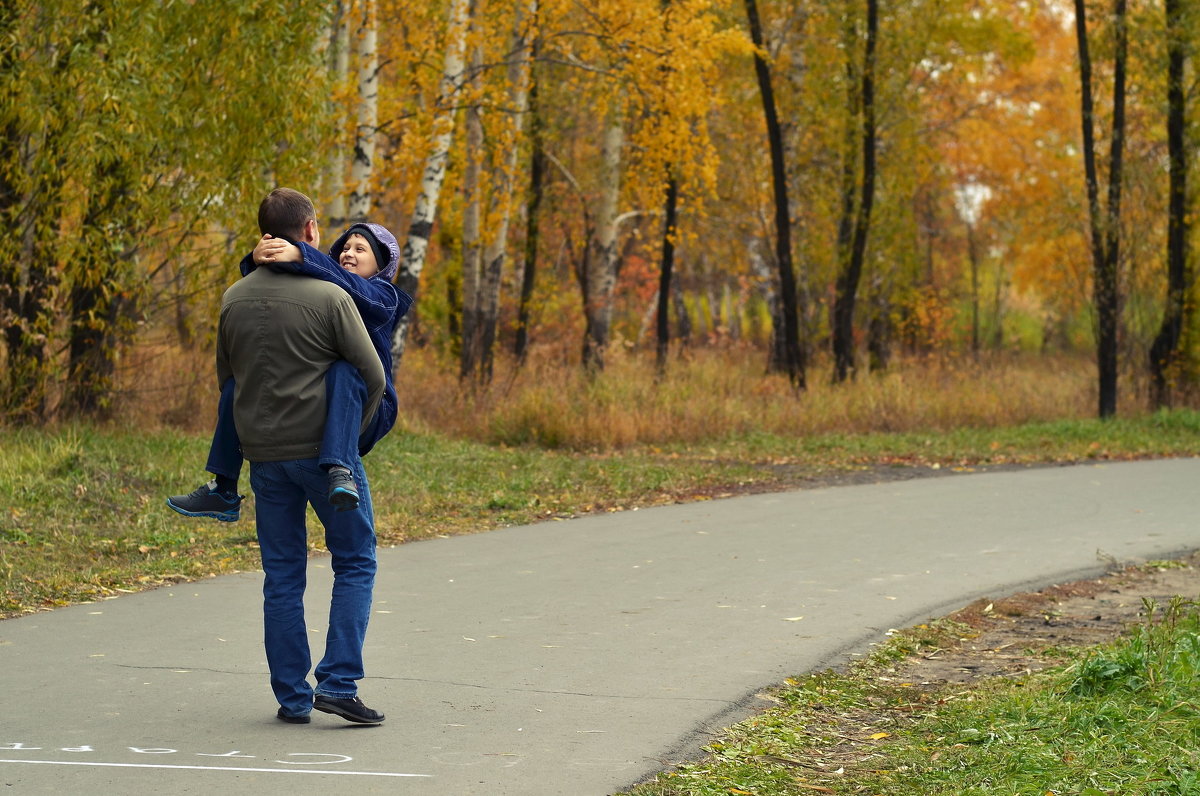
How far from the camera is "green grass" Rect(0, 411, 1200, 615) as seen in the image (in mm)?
9641

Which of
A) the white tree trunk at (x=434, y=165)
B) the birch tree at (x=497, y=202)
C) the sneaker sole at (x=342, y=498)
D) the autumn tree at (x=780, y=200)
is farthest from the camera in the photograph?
the autumn tree at (x=780, y=200)

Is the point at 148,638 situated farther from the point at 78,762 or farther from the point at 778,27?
the point at 778,27

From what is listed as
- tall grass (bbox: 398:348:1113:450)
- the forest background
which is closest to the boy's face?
the forest background

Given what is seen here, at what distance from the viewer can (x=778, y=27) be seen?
100 ft

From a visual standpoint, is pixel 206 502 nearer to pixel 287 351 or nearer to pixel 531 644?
pixel 287 351

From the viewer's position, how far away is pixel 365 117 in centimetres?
1859

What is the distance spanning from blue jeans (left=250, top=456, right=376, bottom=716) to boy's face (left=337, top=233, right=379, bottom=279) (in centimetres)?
81

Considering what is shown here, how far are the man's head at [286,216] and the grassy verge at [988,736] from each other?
2.47 meters

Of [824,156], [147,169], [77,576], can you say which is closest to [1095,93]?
[824,156]

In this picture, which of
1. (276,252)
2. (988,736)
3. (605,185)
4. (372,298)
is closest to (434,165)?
(605,185)

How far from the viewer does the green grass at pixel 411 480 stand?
9641 millimetres

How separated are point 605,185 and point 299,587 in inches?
842

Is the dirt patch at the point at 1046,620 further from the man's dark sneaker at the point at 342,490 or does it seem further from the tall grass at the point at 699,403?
the tall grass at the point at 699,403

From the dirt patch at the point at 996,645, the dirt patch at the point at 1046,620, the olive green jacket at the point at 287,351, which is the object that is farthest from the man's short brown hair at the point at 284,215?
the dirt patch at the point at 1046,620
